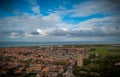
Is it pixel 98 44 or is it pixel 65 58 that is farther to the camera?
pixel 98 44

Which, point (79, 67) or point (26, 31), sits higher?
point (26, 31)

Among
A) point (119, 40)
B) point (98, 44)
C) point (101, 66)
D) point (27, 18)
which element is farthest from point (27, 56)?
point (119, 40)

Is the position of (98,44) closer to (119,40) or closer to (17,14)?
(119,40)

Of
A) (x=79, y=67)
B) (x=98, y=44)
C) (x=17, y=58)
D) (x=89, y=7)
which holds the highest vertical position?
(x=89, y=7)

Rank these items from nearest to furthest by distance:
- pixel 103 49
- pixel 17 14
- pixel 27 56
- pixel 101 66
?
pixel 101 66 < pixel 17 14 < pixel 27 56 < pixel 103 49

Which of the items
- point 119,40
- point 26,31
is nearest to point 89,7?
point 119,40

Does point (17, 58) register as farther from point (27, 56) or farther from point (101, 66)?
point (101, 66)

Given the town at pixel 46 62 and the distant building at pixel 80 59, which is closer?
the town at pixel 46 62

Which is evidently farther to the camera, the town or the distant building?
the distant building

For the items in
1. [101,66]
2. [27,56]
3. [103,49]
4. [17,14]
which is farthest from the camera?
[103,49]
